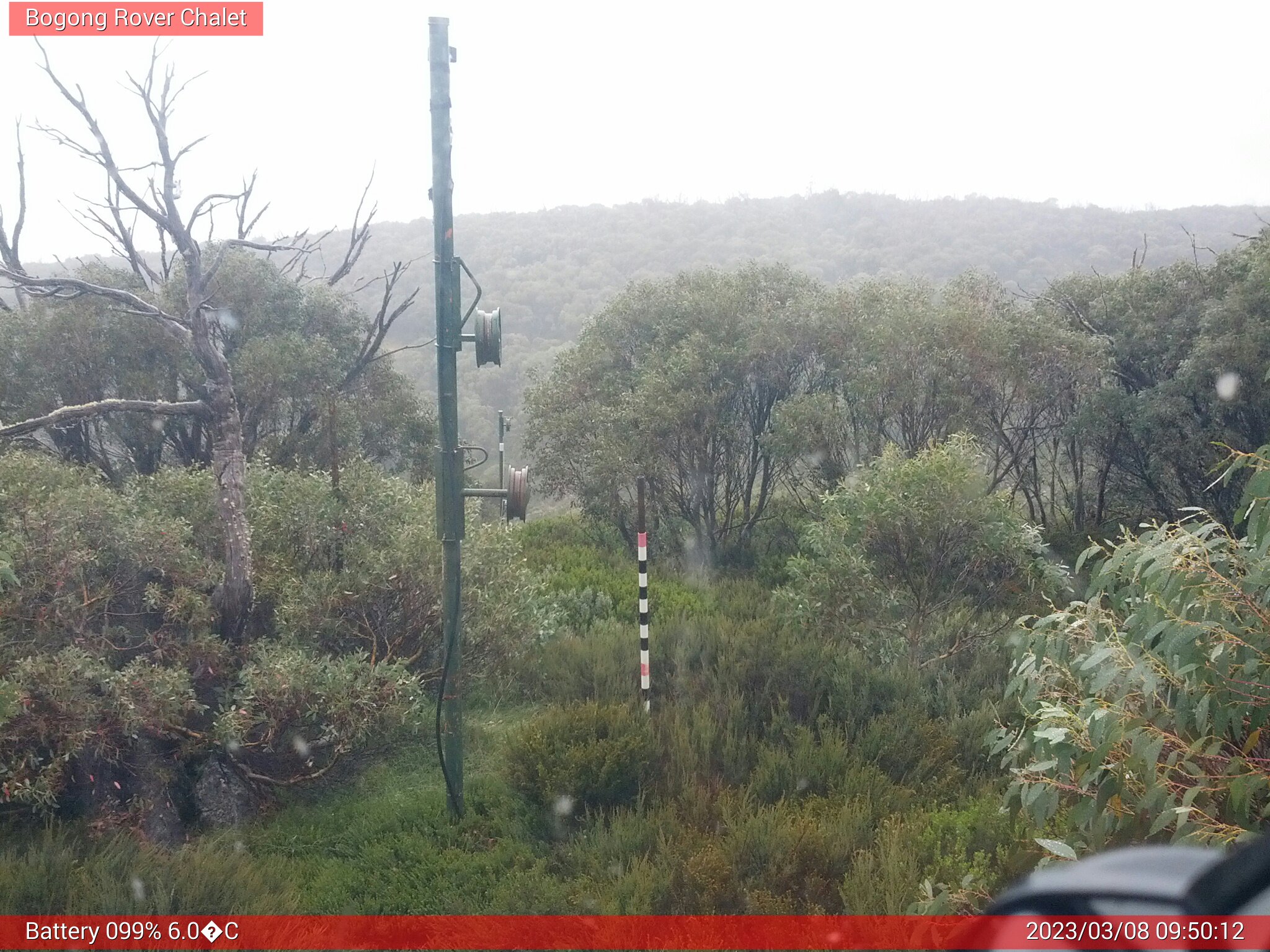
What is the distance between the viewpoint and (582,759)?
5.85 metres

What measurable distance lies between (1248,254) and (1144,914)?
17739 millimetres

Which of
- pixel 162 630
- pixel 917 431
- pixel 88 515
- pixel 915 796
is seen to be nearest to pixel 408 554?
pixel 162 630

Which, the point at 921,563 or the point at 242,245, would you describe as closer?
the point at 242,245

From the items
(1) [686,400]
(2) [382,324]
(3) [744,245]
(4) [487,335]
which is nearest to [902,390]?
(1) [686,400]

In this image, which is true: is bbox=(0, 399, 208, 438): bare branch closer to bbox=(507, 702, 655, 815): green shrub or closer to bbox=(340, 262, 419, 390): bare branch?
bbox=(507, 702, 655, 815): green shrub

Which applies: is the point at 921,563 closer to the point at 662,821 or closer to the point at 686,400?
the point at 662,821

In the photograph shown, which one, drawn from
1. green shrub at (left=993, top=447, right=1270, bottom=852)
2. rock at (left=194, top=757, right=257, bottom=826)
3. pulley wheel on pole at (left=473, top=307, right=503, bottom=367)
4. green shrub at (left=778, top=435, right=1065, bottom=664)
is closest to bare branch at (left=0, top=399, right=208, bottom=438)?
pulley wheel on pole at (left=473, top=307, right=503, bottom=367)

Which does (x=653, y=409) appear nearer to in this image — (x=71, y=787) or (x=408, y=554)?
(x=408, y=554)

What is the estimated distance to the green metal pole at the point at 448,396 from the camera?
5508 mm

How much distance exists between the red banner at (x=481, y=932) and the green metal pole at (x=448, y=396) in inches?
49.2

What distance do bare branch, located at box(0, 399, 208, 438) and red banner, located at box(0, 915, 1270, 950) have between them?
3076 millimetres

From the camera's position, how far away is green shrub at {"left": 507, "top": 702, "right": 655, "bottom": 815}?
5.79 metres

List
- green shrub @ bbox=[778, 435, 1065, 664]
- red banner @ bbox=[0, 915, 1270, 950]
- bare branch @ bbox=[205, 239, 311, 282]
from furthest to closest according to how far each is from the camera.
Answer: green shrub @ bbox=[778, 435, 1065, 664]
bare branch @ bbox=[205, 239, 311, 282]
red banner @ bbox=[0, 915, 1270, 950]

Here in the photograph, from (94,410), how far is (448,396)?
2.64 meters
